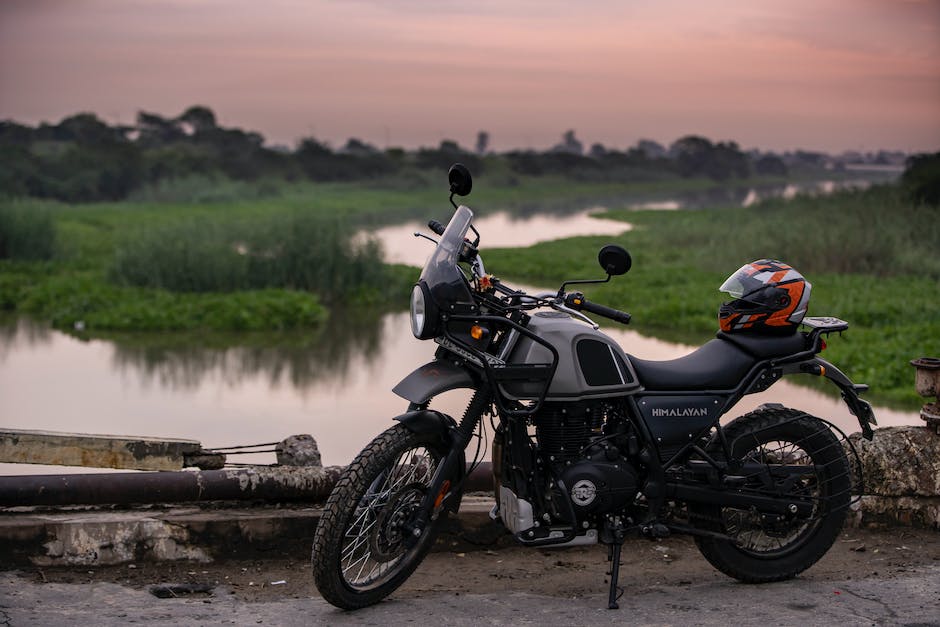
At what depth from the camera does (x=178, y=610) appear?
168 inches

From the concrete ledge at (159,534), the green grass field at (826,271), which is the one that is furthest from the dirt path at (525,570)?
the green grass field at (826,271)

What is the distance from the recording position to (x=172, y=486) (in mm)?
5012

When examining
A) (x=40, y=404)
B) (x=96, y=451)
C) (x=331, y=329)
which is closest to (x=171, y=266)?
(x=331, y=329)

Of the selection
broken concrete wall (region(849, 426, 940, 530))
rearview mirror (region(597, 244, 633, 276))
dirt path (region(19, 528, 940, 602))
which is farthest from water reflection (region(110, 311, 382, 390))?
rearview mirror (region(597, 244, 633, 276))

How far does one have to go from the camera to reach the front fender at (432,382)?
4281mm

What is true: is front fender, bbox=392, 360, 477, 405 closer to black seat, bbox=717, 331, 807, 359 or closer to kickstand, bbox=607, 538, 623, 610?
kickstand, bbox=607, 538, 623, 610

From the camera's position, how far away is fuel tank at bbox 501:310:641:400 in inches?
173

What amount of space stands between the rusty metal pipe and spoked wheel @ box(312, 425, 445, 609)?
0.66 m

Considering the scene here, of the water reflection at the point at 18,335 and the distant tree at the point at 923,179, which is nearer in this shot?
the water reflection at the point at 18,335

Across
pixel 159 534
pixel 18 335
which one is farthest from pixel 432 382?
pixel 18 335

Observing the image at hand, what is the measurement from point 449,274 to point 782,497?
1.66m

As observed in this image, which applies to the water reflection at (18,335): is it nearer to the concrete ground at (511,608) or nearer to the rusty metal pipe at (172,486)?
the rusty metal pipe at (172,486)

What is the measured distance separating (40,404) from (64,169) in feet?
121

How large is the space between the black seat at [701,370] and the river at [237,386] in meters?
4.31
